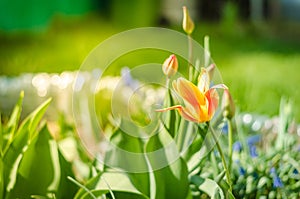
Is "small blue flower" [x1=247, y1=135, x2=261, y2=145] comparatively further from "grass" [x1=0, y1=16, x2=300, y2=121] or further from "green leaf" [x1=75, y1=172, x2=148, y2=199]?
"grass" [x1=0, y1=16, x2=300, y2=121]

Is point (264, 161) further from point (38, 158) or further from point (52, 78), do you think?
point (52, 78)

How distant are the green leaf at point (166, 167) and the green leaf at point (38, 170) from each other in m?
0.15

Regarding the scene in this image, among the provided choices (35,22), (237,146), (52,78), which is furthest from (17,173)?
(35,22)

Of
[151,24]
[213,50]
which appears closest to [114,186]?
[213,50]

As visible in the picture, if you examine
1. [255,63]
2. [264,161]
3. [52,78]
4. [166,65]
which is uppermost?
[166,65]

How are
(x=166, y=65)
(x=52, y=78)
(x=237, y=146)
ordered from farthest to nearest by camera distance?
1. (x=52, y=78)
2. (x=237, y=146)
3. (x=166, y=65)

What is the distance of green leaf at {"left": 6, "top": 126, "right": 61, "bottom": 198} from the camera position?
2.99 feet

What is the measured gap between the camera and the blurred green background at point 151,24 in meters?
3.88

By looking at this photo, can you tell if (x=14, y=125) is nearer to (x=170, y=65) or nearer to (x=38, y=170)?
(x=38, y=170)

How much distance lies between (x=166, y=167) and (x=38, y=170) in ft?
0.57

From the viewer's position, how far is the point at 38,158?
92 centimetres

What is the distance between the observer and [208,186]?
2.71 feet

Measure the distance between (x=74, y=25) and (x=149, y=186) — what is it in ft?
14.0

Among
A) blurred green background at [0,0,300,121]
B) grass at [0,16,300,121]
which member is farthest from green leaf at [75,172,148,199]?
blurred green background at [0,0,300,121]
